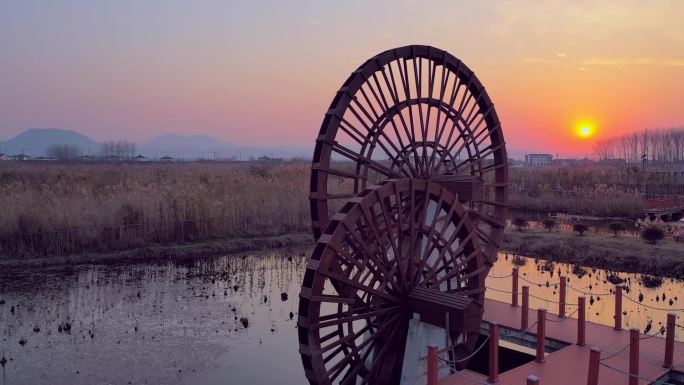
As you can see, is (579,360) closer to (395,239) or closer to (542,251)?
(395,239)

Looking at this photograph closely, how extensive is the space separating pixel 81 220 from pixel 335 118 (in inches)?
516

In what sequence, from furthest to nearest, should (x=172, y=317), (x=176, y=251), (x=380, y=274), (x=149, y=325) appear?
1. (x=176, y=251)
2. (x=172, y=317)
3. (x=149, y=325)
4. (x=380, y=274)

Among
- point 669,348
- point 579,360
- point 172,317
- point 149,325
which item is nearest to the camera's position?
point 669,348

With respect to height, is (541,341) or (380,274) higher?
(380,274)

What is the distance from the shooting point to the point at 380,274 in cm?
842

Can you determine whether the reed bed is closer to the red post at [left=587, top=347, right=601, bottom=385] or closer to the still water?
the still water

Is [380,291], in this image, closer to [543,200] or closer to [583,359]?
[583,359]

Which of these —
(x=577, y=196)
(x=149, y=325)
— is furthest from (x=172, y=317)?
(x=577, y=196)

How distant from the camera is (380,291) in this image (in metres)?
8.27

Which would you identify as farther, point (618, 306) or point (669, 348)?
point (618, 306)

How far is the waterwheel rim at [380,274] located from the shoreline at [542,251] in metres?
11.2

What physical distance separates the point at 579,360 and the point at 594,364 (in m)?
1.77

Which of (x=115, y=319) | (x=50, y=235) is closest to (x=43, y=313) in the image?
(x=115, y=319)

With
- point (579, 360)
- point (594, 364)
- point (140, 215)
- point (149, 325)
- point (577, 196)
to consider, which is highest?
point (577, 196)
